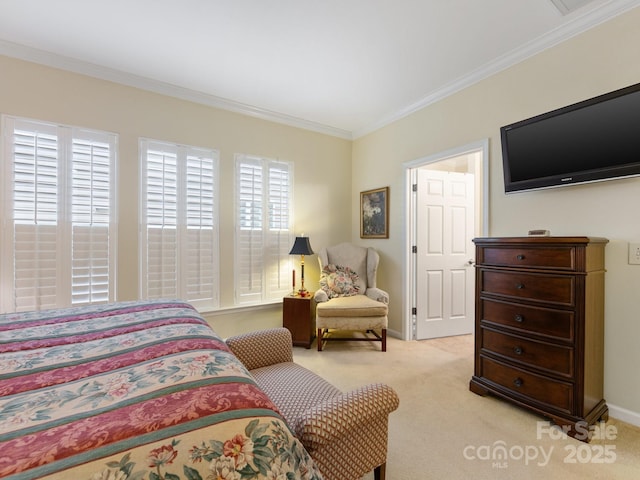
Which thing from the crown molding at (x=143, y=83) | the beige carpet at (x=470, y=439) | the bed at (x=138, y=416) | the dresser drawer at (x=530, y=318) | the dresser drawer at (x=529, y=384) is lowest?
the beige carpet at (x=470, y=439)

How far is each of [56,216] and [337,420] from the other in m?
2.95

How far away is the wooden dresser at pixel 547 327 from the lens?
1783 mm

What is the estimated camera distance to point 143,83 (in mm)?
2893

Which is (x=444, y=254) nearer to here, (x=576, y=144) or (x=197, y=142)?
(x=576, y=144)

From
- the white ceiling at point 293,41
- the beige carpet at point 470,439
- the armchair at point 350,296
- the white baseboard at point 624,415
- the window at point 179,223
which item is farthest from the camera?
the armchair at point 350,296

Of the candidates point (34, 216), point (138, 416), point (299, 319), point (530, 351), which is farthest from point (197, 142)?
point (530, 351)

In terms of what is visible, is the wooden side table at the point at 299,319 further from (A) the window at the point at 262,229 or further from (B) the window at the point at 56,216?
(B) the window at the point at 56,216

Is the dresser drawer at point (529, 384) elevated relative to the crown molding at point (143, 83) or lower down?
lower down

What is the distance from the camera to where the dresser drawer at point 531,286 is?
1828 millimetres

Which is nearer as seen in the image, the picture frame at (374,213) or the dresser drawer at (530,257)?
the dresser drawer at (530,257)

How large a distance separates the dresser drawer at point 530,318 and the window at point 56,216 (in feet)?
11.1

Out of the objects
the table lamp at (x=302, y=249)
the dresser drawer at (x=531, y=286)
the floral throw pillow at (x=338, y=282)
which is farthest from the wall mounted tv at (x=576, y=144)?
the table lamp at (x=302, y=249)

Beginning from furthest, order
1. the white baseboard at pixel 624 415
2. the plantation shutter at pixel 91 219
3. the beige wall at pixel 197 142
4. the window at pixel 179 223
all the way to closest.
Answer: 1. the window at pixel 179 223
2. the plantation shutter at pixel 91 219
3. the beige wall at pixel 197 142
4. the white baseboard at pixel 624 415

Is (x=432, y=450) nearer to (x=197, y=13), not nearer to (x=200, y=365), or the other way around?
(x=200, y=365)
